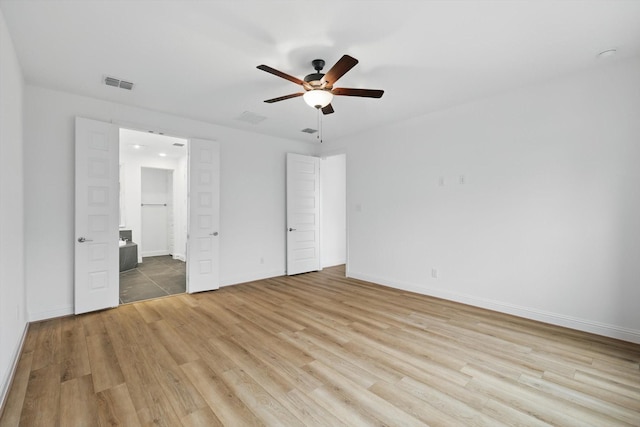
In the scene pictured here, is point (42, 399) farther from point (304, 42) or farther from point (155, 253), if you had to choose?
point (155, 253)

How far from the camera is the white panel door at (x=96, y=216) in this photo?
11.8 feet

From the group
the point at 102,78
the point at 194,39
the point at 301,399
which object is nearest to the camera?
the point at 301,399

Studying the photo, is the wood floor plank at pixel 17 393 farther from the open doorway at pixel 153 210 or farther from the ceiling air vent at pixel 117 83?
the ceiling air vent at pixel 117 83

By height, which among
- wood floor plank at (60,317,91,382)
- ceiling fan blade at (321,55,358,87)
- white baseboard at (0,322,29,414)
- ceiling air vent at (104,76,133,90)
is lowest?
wood floor plank at (60,317,91,382)

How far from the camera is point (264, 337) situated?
2.96 metres

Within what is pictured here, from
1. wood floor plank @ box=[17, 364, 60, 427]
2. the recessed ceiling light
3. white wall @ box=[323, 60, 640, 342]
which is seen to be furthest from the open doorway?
the recessed ceiling light

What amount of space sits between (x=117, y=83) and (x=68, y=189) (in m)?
1.48

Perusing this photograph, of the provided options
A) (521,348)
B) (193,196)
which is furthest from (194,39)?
(521,348)

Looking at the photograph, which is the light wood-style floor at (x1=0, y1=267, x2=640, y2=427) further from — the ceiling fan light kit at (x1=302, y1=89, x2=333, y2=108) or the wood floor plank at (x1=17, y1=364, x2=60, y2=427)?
the ceiling fan light kit at (x1=302, y1=89, x2=333, y2=108)

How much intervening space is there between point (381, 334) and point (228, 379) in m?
1.57

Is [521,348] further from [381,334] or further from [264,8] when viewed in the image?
[264,8]

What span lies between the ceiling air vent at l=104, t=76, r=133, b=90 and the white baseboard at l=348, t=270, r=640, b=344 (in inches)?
183

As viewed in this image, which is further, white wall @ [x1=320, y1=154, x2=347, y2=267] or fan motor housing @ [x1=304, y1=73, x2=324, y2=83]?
white wall @ [x1=320, y1=154, x2=347, y2=267]

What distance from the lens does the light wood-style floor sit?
1.84m
